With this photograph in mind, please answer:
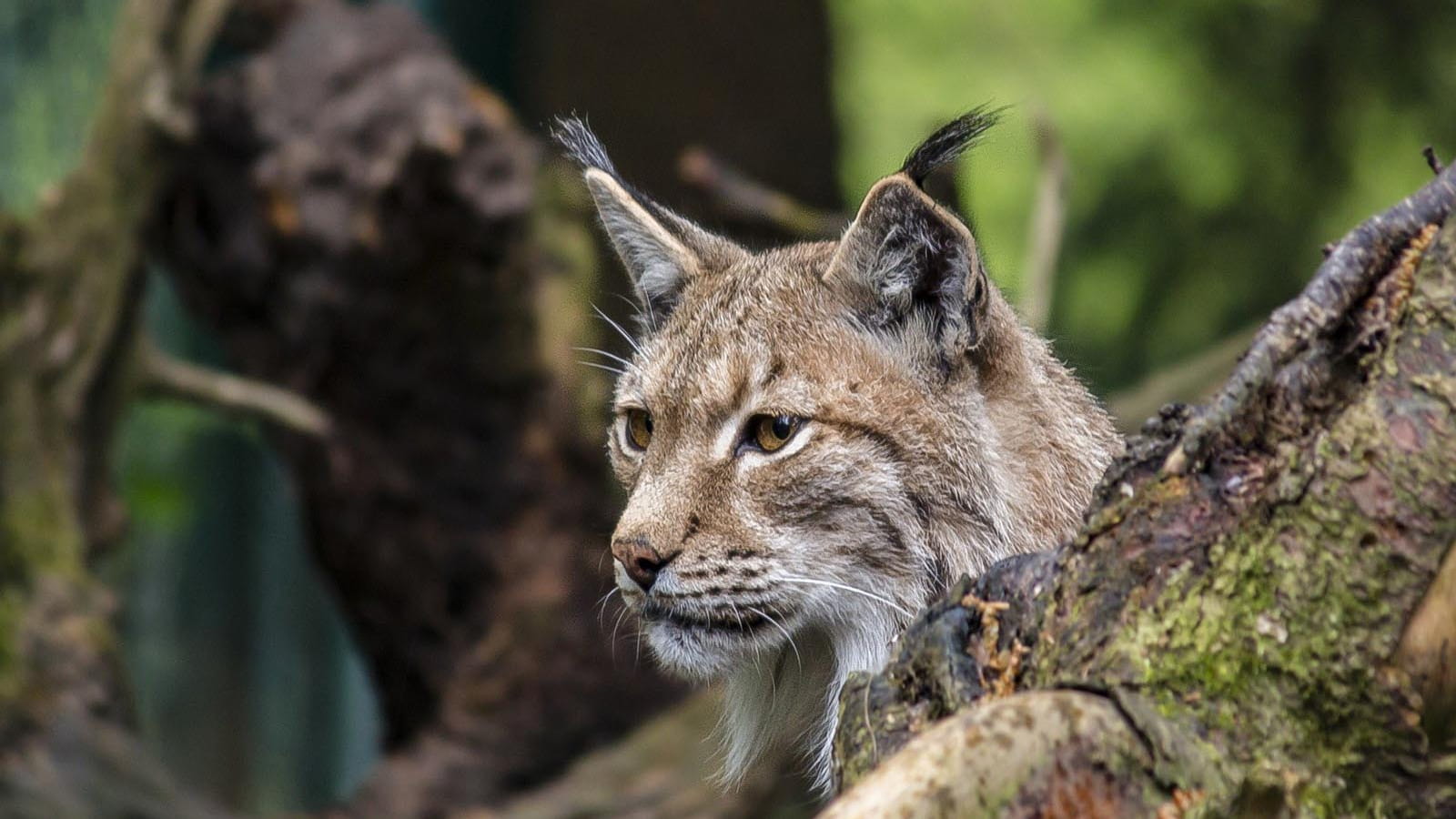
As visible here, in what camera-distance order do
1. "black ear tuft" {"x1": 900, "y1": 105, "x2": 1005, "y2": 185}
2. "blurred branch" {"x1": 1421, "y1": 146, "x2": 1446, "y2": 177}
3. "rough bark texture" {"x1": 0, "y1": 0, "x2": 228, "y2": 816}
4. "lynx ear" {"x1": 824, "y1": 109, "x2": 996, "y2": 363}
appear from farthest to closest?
1. "rough bark texture" {"x1": 0, "y1": 0, "x2": 228, "y2": 816}
2. "lynx ear" {"x1": 824, "y1": 109, "x2": 996, "y2": 363}
3. "black ear tuft" {"x1": 900, "y1": 105, "x2": 1005, "y2": 185}
4. "blurred branch" {"x1": 1421, "y1": 146, "x2": 1446, "y2": 177}

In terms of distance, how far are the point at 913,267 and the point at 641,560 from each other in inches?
30.9

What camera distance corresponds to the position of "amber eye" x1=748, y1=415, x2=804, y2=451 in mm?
3029

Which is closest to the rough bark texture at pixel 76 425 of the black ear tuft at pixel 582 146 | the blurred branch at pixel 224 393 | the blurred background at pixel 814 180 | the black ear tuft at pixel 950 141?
the blurred branch at pixel 224 393

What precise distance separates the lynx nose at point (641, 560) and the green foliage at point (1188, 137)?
17.6ft

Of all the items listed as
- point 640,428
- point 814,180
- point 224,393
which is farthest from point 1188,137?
point 640,428

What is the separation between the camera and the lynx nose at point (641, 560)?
2947 mm

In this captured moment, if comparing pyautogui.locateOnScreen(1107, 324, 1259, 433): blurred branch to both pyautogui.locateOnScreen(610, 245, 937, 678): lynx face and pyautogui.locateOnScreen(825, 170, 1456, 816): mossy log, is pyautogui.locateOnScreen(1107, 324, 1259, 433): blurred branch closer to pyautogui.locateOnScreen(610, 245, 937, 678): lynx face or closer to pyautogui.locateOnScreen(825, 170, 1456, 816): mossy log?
pyautogui.locateOnScreen(610, 245, 937, 678): lynx face

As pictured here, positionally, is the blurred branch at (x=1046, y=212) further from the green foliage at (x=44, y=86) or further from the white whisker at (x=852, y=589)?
the green foliage at (x=44, y=86)

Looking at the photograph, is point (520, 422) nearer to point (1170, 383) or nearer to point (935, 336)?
point (1170, 383)

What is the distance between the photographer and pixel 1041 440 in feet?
10.2

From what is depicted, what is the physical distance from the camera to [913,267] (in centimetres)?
303

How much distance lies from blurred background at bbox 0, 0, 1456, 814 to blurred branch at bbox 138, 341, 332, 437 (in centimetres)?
122

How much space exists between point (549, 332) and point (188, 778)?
4006 millimetres

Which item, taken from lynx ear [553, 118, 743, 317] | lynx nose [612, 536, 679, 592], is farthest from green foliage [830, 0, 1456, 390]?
lynx nose [612, 536, 679, 592]
